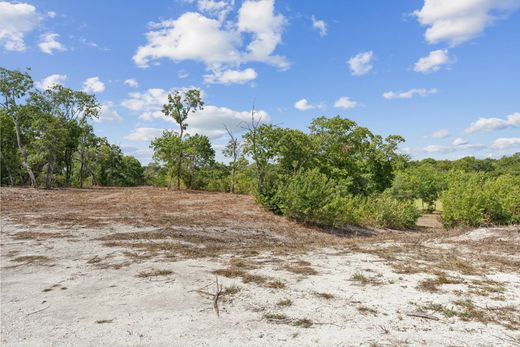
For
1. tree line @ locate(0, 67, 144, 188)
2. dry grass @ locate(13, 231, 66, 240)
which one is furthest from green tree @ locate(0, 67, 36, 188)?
dry grass @ locate(13, 231, 66, 240)

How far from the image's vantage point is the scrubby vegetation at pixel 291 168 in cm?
1547

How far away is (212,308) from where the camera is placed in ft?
15.2

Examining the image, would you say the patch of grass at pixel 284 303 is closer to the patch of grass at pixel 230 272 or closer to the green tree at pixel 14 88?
the patch of grass at pixel 230 272

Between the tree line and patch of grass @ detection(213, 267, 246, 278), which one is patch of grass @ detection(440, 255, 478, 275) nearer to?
patch of grass @ detection(213, 267, 246, 278)

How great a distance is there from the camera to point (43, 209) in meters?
15.3

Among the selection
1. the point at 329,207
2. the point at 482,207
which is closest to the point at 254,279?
the point at 329,207

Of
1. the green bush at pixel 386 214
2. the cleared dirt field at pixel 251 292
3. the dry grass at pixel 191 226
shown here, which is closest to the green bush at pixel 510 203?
the green bush at pixel 386 214

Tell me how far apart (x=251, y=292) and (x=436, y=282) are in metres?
3.08

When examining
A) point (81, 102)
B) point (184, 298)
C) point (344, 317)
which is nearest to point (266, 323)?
point (344, 317)

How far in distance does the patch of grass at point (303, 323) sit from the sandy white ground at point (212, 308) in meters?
0.06

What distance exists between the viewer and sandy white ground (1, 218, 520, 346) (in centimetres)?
386

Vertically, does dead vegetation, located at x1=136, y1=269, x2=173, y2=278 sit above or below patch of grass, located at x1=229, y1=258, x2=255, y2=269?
above

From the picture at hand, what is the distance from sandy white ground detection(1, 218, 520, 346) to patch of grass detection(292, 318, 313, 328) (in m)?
0.06

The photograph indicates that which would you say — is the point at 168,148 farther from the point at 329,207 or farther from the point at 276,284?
the point at 276,284
